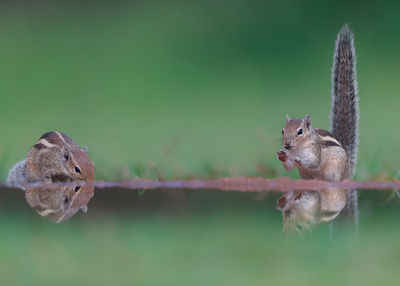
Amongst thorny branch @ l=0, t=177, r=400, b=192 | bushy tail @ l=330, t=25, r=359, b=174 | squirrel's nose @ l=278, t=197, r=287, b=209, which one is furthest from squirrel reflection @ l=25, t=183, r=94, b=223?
bushy tail @ l=330, t=25, r=359, b=174

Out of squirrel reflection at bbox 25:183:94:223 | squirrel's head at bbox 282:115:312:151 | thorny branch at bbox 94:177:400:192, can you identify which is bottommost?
thorny branch at bbox 94:177:400:192

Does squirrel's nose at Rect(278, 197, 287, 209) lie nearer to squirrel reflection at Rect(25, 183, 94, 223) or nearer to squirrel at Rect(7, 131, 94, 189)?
squirrel reflection at Rect(25, 183, 94, 223)

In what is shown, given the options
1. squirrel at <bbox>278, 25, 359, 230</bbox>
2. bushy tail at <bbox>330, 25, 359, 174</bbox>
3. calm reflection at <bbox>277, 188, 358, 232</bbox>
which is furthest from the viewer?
bushy tail at <bbox>330, 25, 359, 174</bbox>

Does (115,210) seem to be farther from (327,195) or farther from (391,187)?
(391,187)

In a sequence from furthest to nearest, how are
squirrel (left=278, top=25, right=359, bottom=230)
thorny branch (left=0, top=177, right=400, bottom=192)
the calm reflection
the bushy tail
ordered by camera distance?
the bushy tail
thorny branch (left=0, top=177, right=400, bottom=192)
squirrel (left=278, top=25, right=359, bottom=230)
the calm reflection

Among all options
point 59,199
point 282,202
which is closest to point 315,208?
point 282,202

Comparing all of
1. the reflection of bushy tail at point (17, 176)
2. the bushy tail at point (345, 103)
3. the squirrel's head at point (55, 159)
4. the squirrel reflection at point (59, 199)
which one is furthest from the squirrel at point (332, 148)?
the reflection of bushy tail at point (17, 176)

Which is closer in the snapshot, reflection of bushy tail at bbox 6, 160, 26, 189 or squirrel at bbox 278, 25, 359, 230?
squirrel at bbox 278, 25, 359, 230

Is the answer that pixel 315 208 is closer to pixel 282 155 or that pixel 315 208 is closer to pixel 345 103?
pixel 282 155

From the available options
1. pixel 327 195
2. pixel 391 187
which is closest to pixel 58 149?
pixel 327 195
